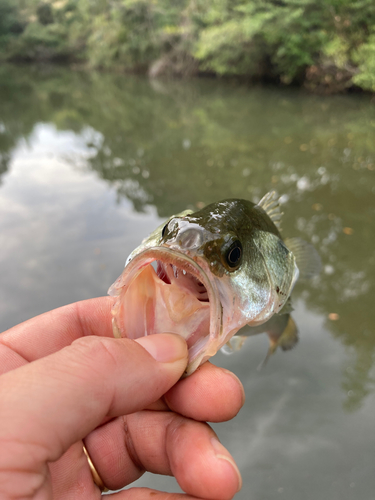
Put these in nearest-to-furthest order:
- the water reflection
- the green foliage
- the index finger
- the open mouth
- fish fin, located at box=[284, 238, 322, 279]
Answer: the open mouth < the index finger < fish fin, located at box=[284, 238, 322, 279] < the water reflection < the green foliage

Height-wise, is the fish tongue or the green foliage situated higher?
the green foliage

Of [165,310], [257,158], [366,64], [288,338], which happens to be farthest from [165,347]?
[366,64]

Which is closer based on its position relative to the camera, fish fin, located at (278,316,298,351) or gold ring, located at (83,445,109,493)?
gold ring, located at (83,445,109,493)

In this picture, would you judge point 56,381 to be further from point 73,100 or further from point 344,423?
point 73,100

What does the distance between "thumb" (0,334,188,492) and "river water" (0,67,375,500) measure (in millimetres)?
1520

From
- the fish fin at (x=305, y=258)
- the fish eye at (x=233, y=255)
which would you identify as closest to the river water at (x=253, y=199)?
the fish fin at (x=305, y=258)

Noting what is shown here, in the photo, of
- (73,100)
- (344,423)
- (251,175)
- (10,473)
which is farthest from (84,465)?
(73,100)

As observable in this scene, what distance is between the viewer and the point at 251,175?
627 centimetres

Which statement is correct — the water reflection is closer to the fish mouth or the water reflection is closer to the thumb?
the fish mouth

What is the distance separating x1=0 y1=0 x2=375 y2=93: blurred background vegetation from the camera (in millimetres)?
12188

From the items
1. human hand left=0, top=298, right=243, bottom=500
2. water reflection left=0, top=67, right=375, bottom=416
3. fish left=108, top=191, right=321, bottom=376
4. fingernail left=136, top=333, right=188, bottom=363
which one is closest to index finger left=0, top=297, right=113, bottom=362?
human hand left=0, top=298, right=243, bottom=500

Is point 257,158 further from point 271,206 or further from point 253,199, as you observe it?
point 271,206

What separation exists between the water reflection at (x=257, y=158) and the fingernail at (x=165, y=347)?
2.07 meters

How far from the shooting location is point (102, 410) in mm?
887
